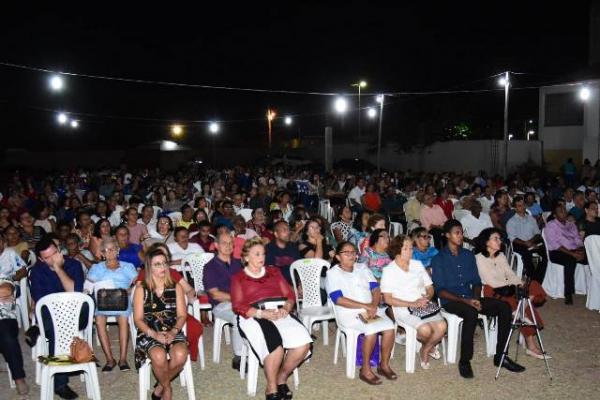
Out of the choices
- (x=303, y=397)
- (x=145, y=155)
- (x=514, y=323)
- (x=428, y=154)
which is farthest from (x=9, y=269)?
(x=145, y=155)

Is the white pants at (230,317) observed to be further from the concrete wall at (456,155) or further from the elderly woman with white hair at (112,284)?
the concrete wall at (456,155)

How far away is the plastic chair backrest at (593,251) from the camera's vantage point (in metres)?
7.58

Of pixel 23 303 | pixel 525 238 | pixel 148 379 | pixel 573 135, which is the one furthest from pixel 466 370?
pixel 573 135

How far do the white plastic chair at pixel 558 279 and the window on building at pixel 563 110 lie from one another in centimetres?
2216

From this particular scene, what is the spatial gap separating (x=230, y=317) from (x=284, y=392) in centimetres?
103

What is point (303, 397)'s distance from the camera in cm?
503

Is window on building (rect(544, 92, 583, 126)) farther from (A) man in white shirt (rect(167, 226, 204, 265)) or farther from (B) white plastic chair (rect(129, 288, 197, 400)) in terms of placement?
(B) white plastic chair (rect(129, 288, 197, 400))

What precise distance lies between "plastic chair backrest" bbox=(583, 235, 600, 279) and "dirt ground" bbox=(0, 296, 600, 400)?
63.2 inches

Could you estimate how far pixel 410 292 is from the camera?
5.75 m

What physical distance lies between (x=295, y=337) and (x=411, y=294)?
1344 millimetres

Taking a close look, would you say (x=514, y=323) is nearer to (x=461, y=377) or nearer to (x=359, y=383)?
(x=461, y=377)

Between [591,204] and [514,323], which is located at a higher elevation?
[591,204]

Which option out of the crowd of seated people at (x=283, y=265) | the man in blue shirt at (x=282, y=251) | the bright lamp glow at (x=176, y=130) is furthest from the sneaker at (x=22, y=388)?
the bright lamp glow at (x=176, y=130)

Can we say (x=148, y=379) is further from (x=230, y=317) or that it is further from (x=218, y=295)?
(x=218, y=295)
